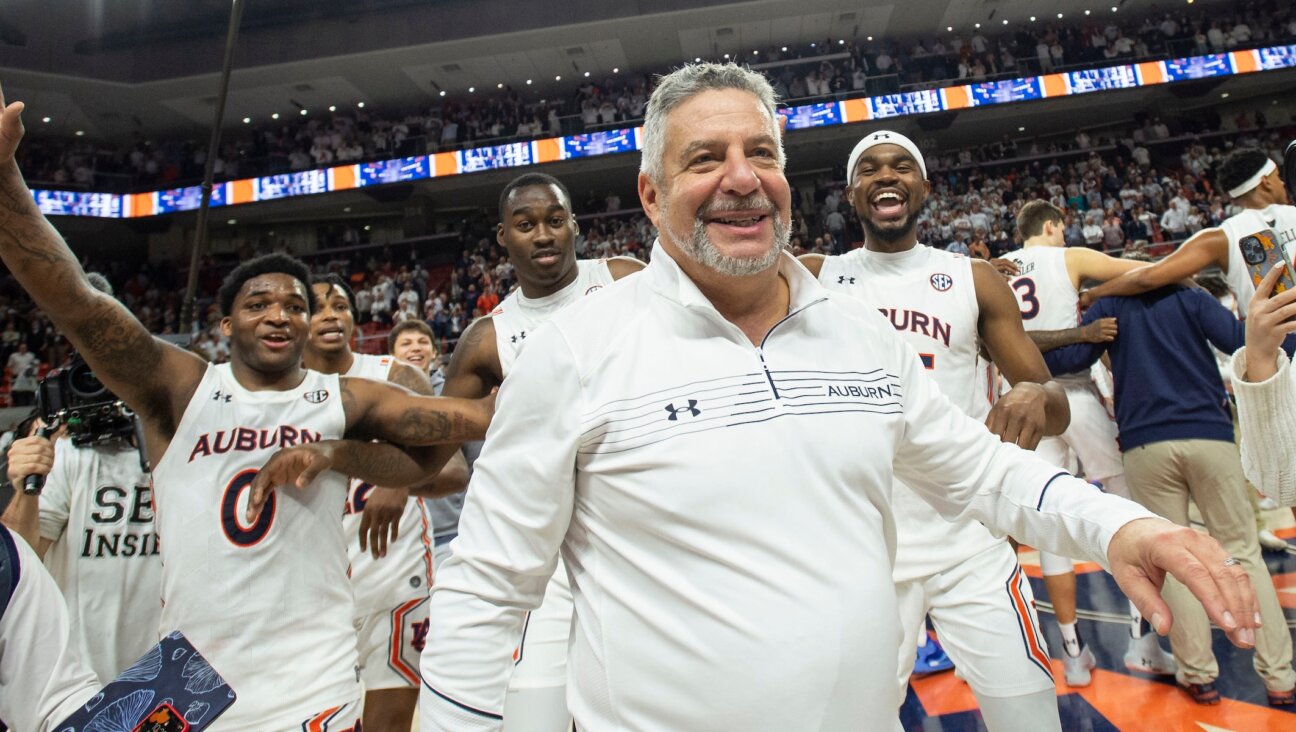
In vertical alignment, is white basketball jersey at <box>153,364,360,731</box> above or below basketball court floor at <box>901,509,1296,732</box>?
above

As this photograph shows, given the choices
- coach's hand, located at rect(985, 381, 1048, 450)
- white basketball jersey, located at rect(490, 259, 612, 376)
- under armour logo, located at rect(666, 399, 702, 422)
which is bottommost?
coach's hand, located at rect(985, 381, 1048, 450)

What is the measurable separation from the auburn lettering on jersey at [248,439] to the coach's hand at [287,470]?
0.48ft

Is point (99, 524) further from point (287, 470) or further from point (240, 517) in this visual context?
point (287, 470)

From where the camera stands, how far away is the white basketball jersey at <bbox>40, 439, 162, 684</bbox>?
2.79m

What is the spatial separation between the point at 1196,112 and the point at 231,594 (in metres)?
27.2

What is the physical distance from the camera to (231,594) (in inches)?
90.7

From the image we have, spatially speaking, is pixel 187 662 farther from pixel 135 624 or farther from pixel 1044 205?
pixel 1044 205

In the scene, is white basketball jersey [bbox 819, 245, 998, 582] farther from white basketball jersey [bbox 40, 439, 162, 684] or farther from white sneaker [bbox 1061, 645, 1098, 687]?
white basketball jersey [bbox 40, 439, 162, 684]

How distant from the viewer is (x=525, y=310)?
3.34 m

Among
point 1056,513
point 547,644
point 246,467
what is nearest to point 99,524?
point 246,467

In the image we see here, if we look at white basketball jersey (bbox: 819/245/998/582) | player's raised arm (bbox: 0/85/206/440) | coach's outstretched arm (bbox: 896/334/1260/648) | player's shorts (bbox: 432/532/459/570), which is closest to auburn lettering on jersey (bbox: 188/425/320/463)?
player's raised arm (bbox: 0/85/206/440)

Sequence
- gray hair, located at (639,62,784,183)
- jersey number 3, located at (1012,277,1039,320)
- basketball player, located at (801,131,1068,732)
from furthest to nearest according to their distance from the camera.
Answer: jersey number 3, located at (1012,277,1039,320)
basketball player, located at (801,131,1068,732)
gray hair, located at (639,62,784,183)

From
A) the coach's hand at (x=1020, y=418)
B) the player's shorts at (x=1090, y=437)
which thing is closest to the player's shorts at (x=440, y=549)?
the coach's hand at (x=1020, y=418)

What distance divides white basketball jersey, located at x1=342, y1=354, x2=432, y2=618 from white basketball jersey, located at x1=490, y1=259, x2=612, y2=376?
0.65 meters
